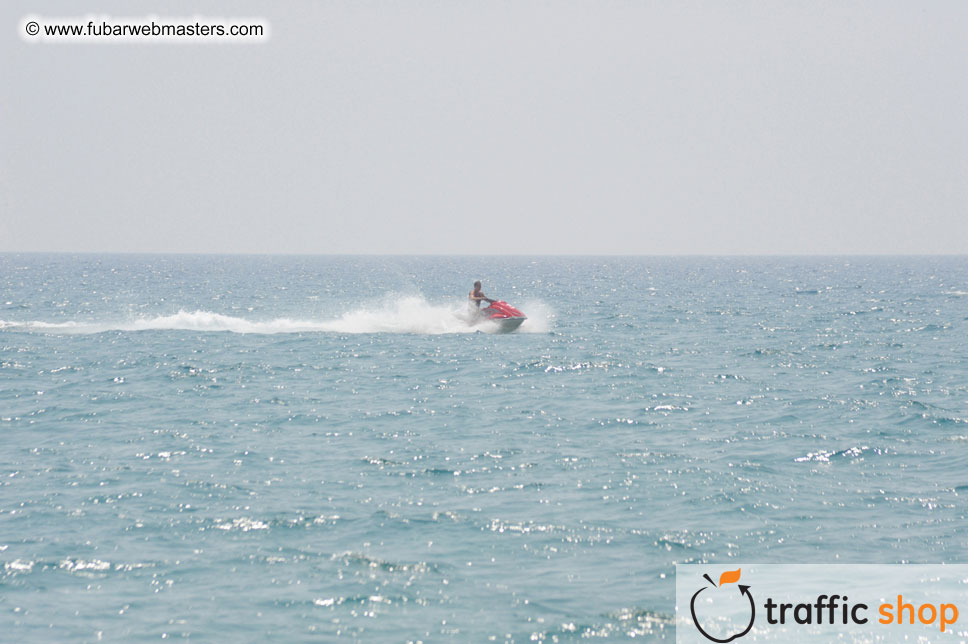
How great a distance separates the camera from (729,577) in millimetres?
10789

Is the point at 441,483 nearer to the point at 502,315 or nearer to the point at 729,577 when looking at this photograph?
the point at 729,577

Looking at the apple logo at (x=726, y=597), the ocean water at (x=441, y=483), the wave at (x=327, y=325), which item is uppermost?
the wave at (x=327, y=325)

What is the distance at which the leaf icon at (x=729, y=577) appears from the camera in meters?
10.7

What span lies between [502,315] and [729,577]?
25.4m

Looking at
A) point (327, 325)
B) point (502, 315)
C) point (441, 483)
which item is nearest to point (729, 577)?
point (441, 483)

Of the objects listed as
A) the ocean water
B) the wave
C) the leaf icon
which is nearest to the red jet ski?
the wave

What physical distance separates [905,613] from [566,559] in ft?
12.3

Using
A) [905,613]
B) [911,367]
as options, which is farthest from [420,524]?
[911,367]

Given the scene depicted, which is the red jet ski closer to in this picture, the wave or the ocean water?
the wave

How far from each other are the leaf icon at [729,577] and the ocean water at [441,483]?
37cm

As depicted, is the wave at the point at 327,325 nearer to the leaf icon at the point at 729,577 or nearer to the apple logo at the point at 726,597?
the leaf icon at the point at 729,577

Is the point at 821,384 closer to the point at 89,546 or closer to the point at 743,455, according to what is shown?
the point at 743,455

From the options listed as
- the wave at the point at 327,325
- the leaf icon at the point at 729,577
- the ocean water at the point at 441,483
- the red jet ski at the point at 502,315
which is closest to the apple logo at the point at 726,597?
the leaf icon at the point at 729,577

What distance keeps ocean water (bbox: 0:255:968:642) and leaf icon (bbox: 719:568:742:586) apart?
0.37 meters
